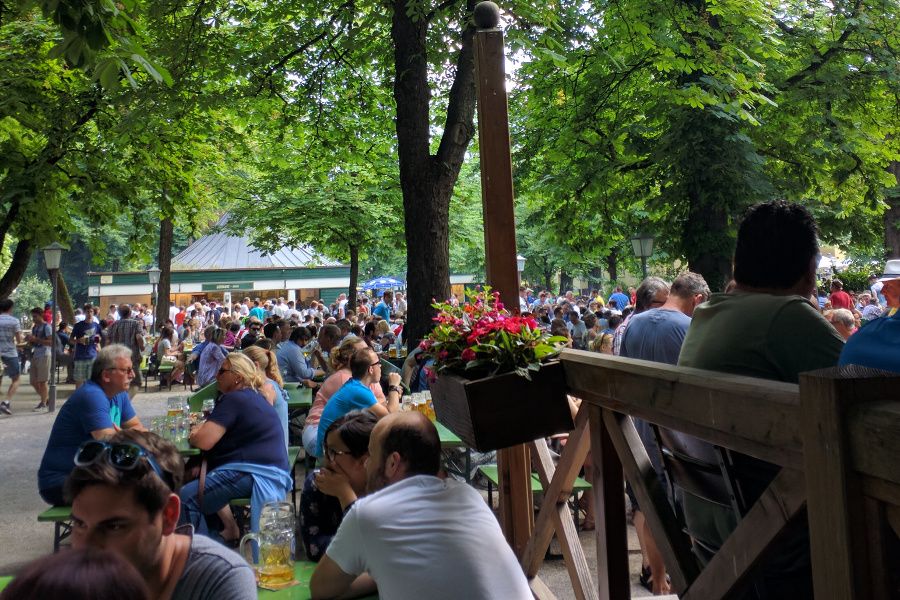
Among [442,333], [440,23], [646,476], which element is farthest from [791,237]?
[440,23]

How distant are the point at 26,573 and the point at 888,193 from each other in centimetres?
2335

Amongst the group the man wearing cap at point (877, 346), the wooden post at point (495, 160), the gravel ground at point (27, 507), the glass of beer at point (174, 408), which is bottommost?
the gravel ground at point (27, 507)

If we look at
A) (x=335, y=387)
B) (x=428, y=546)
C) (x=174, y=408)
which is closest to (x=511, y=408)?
(x=428, y=546)

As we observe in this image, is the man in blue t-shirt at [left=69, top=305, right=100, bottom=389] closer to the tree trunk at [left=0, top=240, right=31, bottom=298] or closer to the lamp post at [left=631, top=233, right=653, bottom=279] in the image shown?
the tree trunk at [left=0, top=240, right=31, bottom=298]

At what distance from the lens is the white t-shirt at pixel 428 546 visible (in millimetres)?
2570

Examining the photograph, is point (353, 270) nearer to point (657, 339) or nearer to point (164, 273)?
point (164, 273)

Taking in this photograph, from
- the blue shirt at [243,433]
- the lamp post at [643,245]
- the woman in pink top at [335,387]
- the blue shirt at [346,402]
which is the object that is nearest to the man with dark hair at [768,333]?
the blue shirt at [243,433]

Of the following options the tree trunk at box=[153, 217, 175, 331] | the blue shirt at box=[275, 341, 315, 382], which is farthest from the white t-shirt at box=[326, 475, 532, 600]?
the tree trunk at box=[153, 217, 175, 331]

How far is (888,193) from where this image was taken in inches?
811

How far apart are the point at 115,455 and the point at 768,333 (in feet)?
6.19

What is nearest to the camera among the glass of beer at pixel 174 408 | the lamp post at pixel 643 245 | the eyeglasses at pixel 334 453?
the eyeglasses at pixel 334 453

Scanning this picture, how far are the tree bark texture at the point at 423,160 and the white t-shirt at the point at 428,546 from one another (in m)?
5.80

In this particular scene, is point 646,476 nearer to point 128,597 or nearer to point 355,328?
point 128,597

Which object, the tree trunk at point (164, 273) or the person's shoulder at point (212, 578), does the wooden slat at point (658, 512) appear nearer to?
the person's shoulder at point (212, 578)
